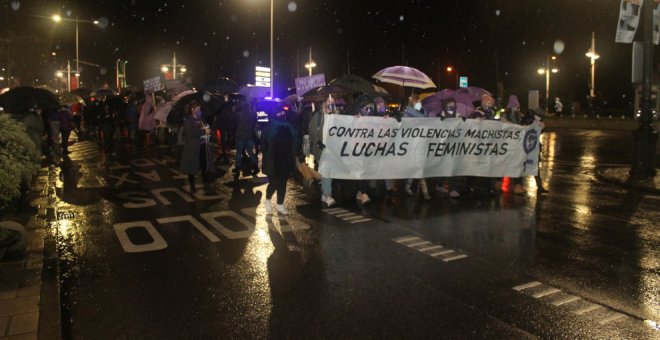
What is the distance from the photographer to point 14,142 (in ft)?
23.9

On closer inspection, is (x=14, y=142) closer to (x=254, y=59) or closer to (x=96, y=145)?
(x=96, y=145)

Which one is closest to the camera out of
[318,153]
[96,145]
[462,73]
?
[318,153]

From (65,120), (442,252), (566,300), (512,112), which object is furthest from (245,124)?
(566,300)

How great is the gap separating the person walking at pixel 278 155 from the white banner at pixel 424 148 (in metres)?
0.65

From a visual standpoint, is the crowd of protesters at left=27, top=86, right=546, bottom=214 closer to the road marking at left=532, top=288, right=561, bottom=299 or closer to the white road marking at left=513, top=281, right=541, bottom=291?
the white road marking at left=513, top=281, right=541, bottom=291

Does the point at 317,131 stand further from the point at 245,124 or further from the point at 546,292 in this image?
the point at 546,292

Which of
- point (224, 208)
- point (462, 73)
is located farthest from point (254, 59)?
point (224, 208)

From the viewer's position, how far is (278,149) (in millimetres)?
8766

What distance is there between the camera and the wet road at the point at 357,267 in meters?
4.62

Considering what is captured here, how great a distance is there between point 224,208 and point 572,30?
49.4 m

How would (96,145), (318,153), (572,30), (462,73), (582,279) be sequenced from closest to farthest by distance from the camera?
1. (582,279)
2. (318,153)
3. (96,145)
4. (572,30)
5. (462,73)

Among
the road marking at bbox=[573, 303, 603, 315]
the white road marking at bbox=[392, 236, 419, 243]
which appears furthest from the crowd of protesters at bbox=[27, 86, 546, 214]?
the road marking at bbox=[573, 303, 603, 315]

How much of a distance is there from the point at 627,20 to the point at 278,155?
9952 millimetres

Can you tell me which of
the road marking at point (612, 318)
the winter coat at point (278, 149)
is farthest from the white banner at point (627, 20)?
the road marking at point (612, 318)
